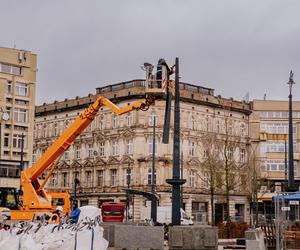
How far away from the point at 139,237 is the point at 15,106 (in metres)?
46.9

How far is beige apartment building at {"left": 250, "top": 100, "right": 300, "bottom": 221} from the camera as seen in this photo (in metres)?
73.7

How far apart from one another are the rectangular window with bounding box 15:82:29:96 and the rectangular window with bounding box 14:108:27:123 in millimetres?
1726

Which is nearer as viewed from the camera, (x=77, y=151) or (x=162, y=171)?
(x=162, y=171)

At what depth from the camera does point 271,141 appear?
75.8 metres

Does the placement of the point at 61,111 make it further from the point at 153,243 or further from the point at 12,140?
the point at 153,243

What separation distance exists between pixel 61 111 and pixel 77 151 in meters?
5.74

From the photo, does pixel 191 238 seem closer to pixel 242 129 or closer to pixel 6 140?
pixel 6 140

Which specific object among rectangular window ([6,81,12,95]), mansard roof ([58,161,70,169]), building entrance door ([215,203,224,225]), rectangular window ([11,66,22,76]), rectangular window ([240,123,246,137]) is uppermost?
rectangular window ([11,66,22,76])

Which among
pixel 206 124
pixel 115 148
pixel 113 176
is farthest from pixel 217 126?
pixel 113 176

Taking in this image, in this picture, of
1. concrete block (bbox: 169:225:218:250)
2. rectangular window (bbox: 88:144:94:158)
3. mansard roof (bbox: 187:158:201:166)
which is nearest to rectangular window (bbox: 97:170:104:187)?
rectangular window (bbox: 88:144:94:158)

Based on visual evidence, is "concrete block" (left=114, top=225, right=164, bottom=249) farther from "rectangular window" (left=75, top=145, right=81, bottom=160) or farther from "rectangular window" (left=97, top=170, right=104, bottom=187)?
"rectangular window" (left=75, top=145, right=81, bottom=160)

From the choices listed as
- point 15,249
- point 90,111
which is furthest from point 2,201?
point 15,249

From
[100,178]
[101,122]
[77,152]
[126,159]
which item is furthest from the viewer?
[77,152]

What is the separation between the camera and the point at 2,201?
35.9 m
